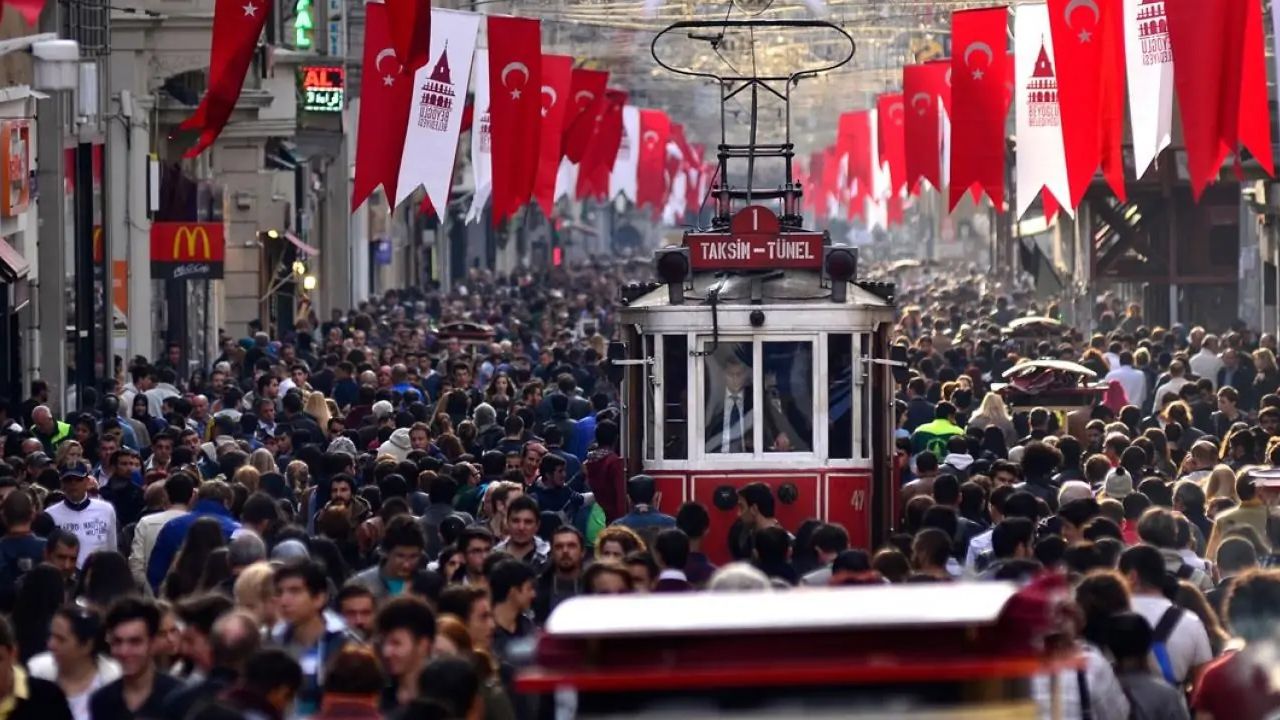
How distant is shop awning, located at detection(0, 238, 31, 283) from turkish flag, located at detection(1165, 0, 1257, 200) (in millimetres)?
11177

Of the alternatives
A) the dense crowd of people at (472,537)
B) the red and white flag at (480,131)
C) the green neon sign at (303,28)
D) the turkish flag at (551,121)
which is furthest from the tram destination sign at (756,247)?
the green neon sign at (303,28)

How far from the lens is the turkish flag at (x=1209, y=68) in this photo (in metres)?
18.9

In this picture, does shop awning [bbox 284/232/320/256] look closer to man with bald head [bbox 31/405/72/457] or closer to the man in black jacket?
man with bald head [bbox 31/405/72/457]

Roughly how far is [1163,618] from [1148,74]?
440 inches

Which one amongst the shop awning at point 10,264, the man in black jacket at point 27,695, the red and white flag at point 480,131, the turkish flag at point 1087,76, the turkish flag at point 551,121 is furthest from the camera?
the turkish flag at point 551,121

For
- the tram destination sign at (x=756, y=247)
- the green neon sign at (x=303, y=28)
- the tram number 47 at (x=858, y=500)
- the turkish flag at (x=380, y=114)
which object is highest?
the green neon sign at (x=303, y=28)

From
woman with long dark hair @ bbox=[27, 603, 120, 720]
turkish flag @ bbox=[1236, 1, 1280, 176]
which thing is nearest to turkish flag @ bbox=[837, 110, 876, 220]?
turkish flag @ bbox=[1236, 1, 1280, 176]

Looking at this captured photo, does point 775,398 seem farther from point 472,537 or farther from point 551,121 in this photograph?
point 551,121

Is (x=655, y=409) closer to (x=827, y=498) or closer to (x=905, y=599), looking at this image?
(x=827, y=498)

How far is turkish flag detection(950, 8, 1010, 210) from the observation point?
2473 centimetres

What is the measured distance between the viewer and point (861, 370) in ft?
53.5

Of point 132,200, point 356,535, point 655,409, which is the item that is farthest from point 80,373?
point 356,535

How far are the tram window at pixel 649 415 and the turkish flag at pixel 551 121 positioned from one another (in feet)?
39.7

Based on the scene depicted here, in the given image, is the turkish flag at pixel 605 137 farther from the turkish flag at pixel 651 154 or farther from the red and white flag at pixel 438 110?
the turkish flag at pixel 651 154
